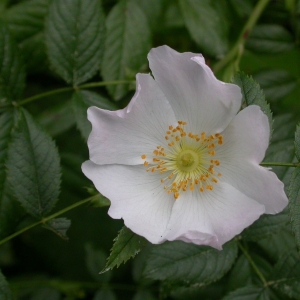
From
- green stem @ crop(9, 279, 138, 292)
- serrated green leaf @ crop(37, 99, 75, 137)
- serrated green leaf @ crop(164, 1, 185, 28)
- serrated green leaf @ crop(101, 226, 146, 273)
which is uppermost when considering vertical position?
serrated green leaf @ crop(164, 1, 185, 28)

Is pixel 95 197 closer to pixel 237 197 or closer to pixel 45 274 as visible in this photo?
pixel 237 197

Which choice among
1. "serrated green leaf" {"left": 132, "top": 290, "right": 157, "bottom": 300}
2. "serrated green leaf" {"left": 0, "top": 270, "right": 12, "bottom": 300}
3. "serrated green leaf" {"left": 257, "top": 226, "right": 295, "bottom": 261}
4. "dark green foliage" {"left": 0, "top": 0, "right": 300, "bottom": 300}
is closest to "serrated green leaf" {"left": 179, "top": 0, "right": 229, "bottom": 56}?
"dark green foliage" {"left": 0, "top": 0, "right": 300, "bottom": 300}

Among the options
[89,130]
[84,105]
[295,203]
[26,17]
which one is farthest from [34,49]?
[295,203]

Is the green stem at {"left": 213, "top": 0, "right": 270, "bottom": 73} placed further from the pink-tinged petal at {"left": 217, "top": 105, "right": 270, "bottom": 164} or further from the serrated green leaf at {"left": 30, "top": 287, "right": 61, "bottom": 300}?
the serrated green leaf at {"left": 30, "top": 287, "right": 61, "bottom": 300}

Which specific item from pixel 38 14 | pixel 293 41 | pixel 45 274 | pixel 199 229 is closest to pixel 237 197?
pixel 199 229

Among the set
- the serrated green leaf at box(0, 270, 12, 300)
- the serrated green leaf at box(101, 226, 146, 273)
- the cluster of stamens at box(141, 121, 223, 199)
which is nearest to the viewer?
the serrated green leaf at box(101, 226, 146, 273)

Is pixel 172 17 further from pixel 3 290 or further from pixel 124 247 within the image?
pixel 3 290
